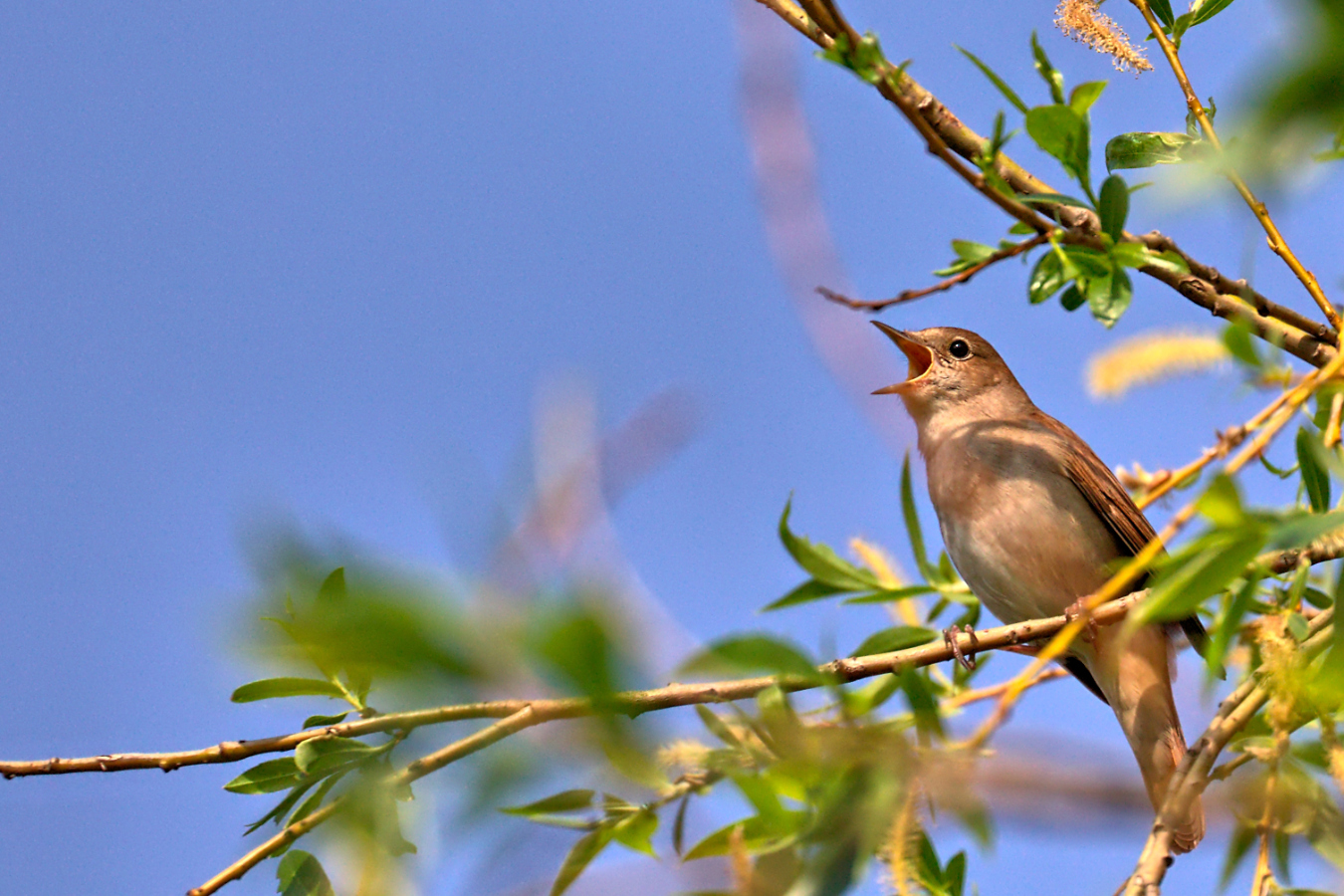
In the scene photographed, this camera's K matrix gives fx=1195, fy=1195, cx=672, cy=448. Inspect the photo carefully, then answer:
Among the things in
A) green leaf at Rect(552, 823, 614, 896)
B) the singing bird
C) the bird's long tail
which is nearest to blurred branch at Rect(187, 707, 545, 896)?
green leaf at Rect(552, 823, 614, 896)

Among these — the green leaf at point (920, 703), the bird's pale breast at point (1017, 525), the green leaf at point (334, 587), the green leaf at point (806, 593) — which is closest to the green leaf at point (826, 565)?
the green leaf at point (806, 593)

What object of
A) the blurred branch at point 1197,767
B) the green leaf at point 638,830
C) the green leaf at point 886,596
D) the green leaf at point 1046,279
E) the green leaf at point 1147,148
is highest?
the green leaf at point 1147,148

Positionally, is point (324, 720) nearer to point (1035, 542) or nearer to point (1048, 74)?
point (1048, 74)

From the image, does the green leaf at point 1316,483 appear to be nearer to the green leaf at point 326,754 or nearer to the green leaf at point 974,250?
the green leaf at point 974,250

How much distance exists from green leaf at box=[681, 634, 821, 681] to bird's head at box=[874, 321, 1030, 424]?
4.26 metres

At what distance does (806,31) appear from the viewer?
2.74m

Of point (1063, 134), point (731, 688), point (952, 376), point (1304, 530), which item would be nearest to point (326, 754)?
point (731, 688)

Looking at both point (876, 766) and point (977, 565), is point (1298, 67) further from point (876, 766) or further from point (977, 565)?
point (977, 565)

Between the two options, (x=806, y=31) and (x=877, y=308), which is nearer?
(x=806, y=31)

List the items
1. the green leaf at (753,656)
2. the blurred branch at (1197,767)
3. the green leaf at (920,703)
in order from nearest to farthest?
the green leaf at (753,656)
the blurred branch at (1197,767)
the green leaf at (920,703)

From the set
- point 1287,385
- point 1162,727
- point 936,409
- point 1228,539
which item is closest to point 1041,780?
point 1228,539

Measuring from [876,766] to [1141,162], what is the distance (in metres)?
2.08

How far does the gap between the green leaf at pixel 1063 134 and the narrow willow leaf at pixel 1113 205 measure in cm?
Answer: 6

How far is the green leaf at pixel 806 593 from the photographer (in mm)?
3641
